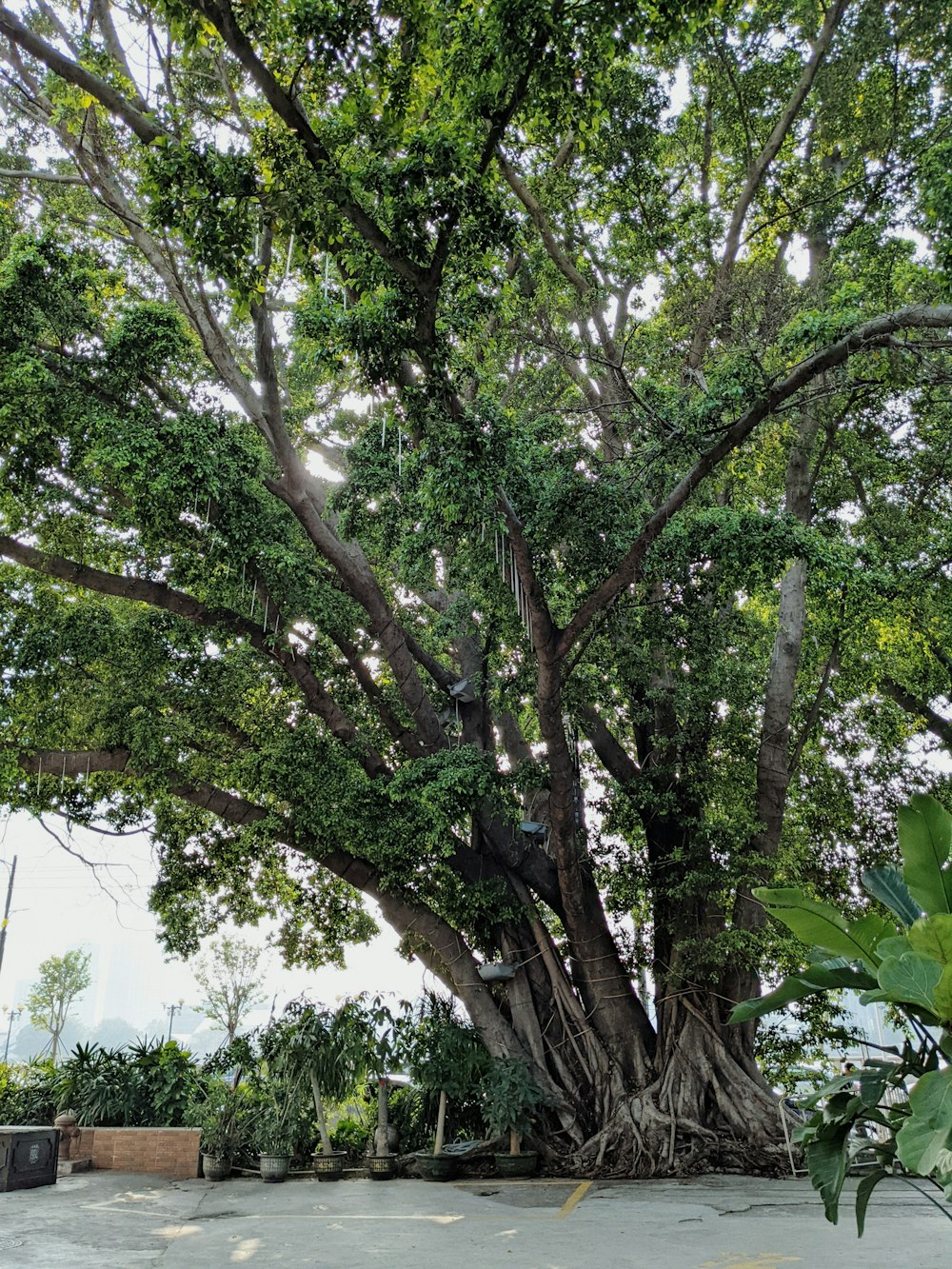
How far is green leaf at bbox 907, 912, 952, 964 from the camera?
82.5 inches

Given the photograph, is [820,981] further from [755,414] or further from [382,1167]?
[382,1167]

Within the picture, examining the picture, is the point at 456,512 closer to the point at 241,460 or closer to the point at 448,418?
the point at 448,418

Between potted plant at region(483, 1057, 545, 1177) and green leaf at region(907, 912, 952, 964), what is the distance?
7502 mm

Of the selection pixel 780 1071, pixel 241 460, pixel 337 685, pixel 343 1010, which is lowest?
pixel 780 1071

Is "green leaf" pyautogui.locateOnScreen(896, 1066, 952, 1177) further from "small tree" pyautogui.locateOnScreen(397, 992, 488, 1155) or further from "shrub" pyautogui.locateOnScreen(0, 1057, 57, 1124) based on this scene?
"shrub" pyautogui.locateOnScreen(0, 1057, 57, 1124)

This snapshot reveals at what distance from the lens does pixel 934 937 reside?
6.96 feet

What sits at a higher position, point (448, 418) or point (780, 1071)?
point (448, 418)

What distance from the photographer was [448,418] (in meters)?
6.56

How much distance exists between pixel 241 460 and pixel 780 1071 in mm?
8621

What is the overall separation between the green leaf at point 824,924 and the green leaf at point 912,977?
0.31 meters

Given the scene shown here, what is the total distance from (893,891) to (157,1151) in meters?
9.06

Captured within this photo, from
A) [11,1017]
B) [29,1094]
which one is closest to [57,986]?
[11,1017]

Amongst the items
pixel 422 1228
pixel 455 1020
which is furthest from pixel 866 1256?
pixel 455 1020

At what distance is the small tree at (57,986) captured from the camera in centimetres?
2420
